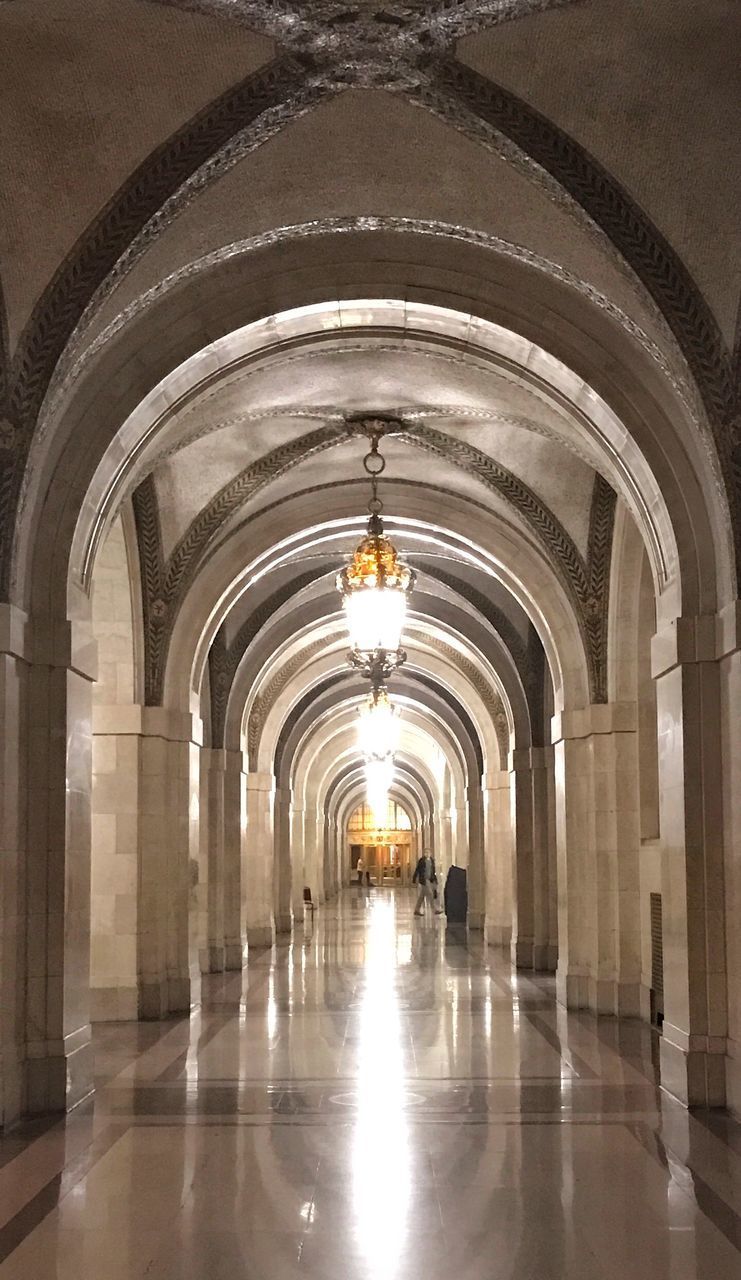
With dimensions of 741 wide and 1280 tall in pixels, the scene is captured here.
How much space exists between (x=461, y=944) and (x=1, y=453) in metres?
15.1

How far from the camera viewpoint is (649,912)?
11.8 m

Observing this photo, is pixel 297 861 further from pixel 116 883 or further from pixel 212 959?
pixel 116 883

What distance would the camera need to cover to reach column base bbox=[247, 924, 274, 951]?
21078mm

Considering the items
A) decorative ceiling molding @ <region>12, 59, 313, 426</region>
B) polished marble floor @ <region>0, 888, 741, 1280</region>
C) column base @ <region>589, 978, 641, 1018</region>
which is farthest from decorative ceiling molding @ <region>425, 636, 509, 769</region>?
decorative ceiling molding @ <region>12, 59, 313, 426</region>

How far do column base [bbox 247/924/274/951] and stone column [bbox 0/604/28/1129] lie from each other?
44.0 feet

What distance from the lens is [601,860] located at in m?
12.3

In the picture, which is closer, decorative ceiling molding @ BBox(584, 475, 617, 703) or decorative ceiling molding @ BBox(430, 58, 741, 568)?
decorative ceiling molding @ BBox(430, 58, 741, 568)

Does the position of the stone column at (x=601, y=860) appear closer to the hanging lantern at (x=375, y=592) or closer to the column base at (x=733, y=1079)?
the hanging lantern at (x=375, y=592)

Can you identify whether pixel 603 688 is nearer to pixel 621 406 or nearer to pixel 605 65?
pixel 621 406

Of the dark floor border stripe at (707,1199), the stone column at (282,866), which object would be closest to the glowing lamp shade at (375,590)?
the dark floor border stripe at (707,1199)

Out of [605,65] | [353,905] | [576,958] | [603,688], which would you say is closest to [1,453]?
[605,65]

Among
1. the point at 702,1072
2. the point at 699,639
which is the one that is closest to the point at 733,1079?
the point at 702,1072

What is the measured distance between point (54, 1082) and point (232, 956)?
9624 mm

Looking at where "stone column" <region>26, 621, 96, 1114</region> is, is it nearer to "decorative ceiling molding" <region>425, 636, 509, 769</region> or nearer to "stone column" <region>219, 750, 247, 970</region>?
"stone column" <region>219, 750, 247, 970</region>
